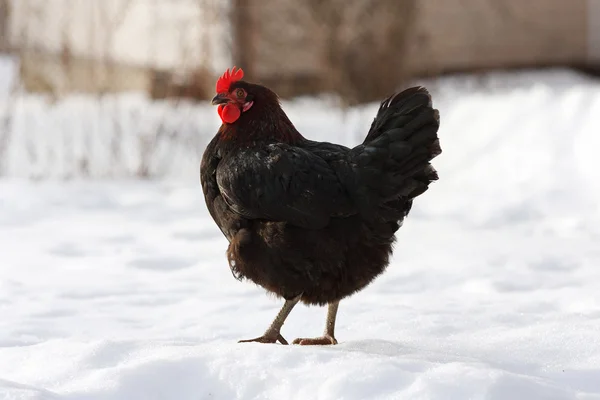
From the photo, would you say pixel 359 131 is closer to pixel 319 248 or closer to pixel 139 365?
pixel 319 248

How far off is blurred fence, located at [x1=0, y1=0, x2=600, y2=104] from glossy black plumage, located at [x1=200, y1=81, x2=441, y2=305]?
5.16 m

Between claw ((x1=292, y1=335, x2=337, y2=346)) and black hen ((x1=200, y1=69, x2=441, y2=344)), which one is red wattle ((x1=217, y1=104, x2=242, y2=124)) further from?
claw ((x1=292, y1=335, x2=337, y2=346))

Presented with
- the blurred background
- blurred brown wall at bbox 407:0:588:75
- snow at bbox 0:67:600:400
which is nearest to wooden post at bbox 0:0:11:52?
the blurred background

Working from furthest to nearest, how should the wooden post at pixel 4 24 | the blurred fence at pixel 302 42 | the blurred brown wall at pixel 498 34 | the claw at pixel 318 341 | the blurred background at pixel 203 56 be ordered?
the blurred brown wall at pixel 498 34, the blurred fence at pixel 302 42, the blurred background at pixel 203 56, the wooden post at pixel 4 24, the claw at pixel 318 341

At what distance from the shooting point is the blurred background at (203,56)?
8.24 metres

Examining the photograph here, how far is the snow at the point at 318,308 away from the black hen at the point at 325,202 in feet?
0.97

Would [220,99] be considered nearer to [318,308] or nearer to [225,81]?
[225,81]

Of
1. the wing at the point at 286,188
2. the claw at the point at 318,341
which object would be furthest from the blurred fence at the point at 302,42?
the claw at the point at 318,341

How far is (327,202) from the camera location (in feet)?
10.8

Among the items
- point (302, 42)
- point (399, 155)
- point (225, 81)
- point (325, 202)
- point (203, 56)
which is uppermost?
point (302, 42)

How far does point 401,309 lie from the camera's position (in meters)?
4.16

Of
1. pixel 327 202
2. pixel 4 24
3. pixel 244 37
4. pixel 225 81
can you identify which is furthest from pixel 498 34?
pixel 327 202

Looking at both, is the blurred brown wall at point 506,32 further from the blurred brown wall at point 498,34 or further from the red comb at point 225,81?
the red comb at point 225,81

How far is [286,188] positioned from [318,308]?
1.21m
